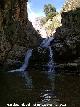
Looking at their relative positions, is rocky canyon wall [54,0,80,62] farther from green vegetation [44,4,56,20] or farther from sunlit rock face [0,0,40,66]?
green vegetation [44,4,56,20]

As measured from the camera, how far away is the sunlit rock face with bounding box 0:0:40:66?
1590 inches

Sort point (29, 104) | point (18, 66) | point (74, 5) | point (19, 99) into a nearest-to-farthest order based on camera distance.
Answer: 1. point (29, 104)
2. point (19, 99)
3. point (18, 66)
4. point (74, 5)

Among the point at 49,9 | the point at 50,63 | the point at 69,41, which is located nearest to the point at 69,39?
the point at 69,41

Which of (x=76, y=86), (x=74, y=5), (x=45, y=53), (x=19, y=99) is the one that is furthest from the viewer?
(x=74, y=5)

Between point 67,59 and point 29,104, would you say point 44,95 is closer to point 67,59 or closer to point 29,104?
point 29,104

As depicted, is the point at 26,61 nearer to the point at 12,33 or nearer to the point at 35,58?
the point at 35,58

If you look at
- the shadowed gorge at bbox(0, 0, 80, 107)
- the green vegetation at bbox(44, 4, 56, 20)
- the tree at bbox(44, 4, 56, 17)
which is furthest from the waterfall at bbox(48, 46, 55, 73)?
the tree at bbox(44, 4, 56, 17)

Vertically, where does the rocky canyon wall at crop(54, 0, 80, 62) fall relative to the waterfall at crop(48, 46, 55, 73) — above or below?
above

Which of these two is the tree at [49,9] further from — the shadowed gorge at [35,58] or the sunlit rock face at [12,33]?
the sunlit rock face at [12,33]

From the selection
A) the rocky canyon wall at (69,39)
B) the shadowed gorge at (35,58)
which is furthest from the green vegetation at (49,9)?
the rocky canyon wall at (69,39)

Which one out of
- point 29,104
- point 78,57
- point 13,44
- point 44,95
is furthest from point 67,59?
point 29,104

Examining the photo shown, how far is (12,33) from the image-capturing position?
152ft

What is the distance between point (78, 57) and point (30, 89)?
20019mm

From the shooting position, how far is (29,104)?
657 inches
